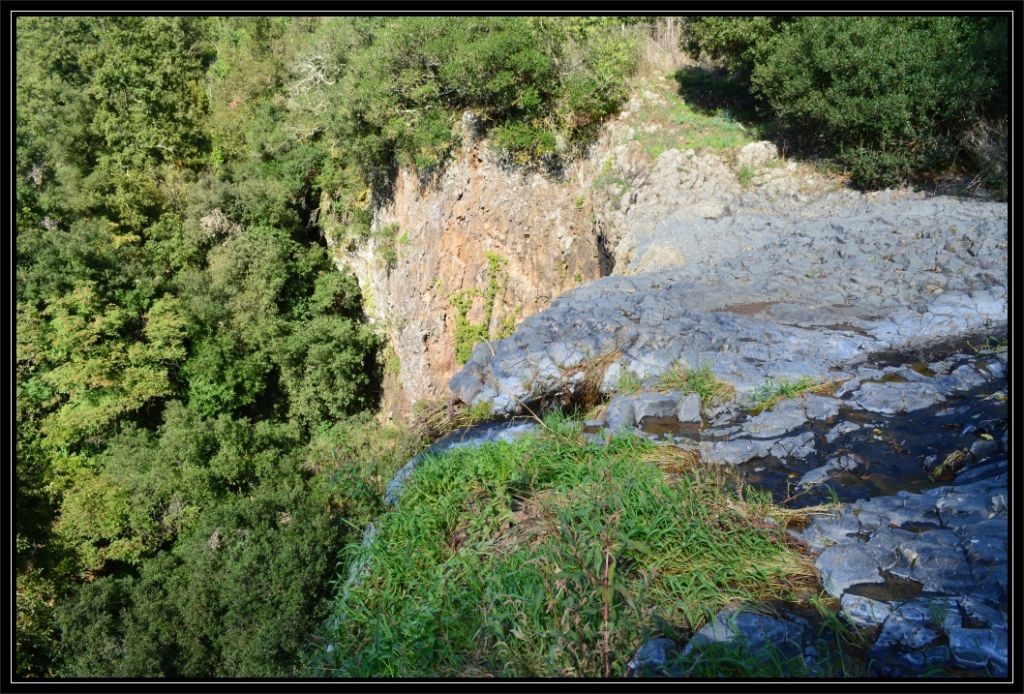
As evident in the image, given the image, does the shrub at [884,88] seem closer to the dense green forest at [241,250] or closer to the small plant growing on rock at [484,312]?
the dense green forest at [241,250]

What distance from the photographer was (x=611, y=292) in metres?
6.50

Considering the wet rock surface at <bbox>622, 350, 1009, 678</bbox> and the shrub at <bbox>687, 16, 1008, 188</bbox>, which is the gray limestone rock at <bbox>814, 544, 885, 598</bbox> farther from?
the shrub at <bbox>687, 16, 1008, 188</bbox>

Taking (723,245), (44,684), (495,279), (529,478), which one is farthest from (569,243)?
(44,684)

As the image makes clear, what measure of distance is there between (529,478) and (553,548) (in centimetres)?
71

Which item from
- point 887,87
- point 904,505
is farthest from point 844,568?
point 887,87

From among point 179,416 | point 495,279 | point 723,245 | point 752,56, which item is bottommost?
point 179,416


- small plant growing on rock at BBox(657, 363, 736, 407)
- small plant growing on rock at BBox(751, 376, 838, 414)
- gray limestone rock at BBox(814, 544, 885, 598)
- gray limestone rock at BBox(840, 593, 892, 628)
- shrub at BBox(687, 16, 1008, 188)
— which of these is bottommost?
small plant growing on rock at BBox(751, 376, 838, 414)

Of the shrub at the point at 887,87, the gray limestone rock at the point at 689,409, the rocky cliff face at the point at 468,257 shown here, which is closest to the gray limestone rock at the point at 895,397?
the gray limestone rock at the point at 689,409

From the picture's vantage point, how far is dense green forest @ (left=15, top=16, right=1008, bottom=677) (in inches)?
225

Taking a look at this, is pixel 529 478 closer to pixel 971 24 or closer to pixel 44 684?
pixel 44 684

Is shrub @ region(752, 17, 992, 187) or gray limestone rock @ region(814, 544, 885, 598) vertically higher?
shrub @ region(752, 17, 992, 187)

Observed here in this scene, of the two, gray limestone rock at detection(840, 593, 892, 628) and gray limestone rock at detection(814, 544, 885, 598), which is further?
gray limestone rock at detection(814, 544, 885, 598)

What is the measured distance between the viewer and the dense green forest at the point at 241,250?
18.7 feet

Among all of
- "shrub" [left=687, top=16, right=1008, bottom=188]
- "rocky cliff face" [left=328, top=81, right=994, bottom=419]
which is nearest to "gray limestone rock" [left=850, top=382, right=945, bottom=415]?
"rocky cliff face" [left=328, top=81, right=994, bottom=419]
